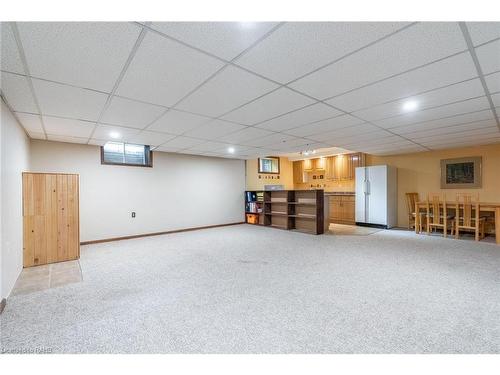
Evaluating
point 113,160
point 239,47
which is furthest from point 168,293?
point 113,160

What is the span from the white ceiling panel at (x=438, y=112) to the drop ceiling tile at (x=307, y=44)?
2.17 metres

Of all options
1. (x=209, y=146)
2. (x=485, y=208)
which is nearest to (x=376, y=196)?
(x=485, y=208)

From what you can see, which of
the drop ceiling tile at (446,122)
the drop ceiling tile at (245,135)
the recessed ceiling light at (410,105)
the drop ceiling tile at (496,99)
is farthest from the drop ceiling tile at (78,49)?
the drop ceiling tile at (446,122)

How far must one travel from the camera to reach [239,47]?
178cm

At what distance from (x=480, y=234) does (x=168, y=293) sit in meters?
6.98

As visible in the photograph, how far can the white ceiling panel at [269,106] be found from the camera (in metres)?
2.73

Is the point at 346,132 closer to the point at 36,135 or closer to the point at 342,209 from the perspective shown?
the point at 342,209

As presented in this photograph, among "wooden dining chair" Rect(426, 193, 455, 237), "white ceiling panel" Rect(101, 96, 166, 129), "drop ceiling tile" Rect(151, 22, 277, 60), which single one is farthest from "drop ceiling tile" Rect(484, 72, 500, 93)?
"wooden dining chair" Rect(426, 193, 455, 237)

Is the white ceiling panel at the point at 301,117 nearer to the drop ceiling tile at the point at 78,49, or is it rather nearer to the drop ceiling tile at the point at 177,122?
the drop ceiling tile at the point at 177,122

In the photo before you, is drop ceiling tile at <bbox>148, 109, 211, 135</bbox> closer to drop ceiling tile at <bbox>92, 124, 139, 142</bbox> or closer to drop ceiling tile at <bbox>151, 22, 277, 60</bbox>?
drop ceiling tile at <bbox>92, 124, 139, 142</bbox>

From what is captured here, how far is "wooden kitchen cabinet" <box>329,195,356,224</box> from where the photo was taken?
315 inches

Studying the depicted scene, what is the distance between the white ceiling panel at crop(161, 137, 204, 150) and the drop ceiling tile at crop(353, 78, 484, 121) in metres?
3.09

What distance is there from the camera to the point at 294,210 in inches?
278

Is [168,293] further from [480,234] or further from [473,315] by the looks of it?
[480,234]
